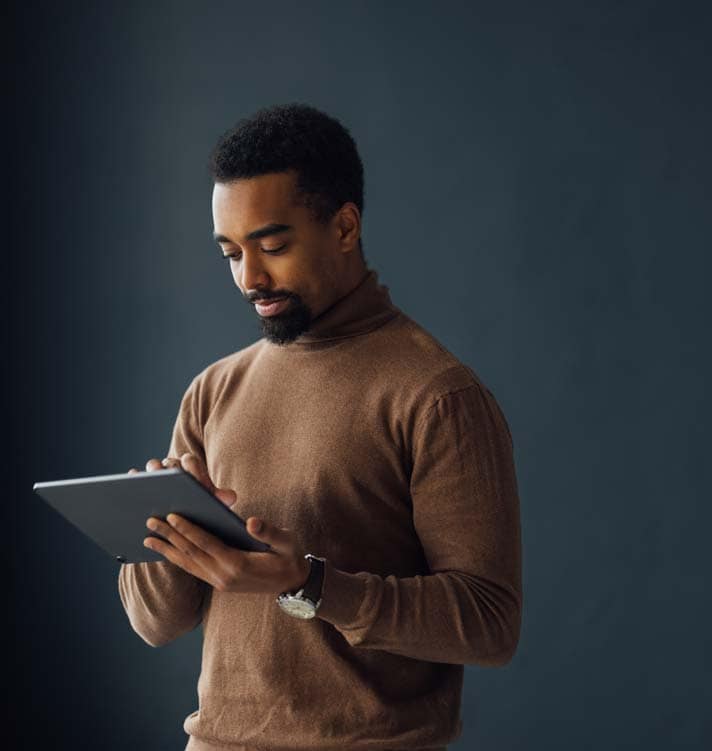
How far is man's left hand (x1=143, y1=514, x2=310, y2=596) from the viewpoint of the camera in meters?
1.08

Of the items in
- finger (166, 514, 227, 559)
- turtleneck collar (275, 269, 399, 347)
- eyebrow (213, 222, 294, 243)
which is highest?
eyebrow (213, 222, 294, 243)

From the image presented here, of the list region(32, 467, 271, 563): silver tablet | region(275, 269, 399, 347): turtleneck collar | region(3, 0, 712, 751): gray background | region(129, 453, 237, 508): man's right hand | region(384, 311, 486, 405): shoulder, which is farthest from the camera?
region(3, 0, 712, 751): gray background

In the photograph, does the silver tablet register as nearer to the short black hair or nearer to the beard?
the beard

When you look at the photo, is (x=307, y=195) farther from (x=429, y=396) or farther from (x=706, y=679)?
(x=706, y=679)

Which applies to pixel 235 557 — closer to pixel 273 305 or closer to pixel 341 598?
pixel 341 598

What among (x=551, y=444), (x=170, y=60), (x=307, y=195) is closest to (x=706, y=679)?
(x=551, y=444)

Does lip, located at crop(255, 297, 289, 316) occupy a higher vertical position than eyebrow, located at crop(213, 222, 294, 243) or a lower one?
lower

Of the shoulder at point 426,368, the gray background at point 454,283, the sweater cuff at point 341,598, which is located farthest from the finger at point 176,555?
the gray background at point 454,283

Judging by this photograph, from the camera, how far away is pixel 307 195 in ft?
4.37

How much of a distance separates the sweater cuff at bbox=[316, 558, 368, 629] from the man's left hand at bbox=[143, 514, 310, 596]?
26mm

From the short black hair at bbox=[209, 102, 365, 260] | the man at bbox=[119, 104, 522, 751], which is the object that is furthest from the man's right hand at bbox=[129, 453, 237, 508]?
the short black hair at bbox=[209, 102, 365, 260]

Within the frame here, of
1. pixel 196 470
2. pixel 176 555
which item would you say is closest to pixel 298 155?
pixel 196 470

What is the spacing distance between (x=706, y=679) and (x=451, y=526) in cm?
126

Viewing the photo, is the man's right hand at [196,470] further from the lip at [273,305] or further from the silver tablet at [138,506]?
the lip at [273,305]
